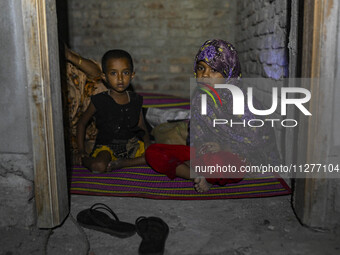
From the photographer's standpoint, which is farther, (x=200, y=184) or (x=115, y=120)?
(x=115, y=120)

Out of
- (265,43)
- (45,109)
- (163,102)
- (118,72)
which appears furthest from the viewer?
(163,102)

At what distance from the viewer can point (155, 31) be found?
516cm

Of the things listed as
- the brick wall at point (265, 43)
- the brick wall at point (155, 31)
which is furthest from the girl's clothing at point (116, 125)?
the brick wall at point (155, 31)

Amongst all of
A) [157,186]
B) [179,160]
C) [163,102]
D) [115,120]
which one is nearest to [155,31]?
[163,102]

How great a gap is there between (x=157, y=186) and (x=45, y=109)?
1183mm

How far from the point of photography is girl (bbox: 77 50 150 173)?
3.13m

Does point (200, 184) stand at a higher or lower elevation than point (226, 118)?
lower

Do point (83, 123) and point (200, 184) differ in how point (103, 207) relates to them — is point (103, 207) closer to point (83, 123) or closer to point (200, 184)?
point (200, 184)

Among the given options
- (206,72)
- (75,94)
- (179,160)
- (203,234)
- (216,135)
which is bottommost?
(203,234)

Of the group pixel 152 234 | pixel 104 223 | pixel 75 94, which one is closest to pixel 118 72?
→ pixel 75 94

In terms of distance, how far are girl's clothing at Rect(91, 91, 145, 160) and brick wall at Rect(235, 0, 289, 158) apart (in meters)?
1.30

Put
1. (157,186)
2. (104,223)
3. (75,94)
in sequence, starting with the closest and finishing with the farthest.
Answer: (104,223)
(157,186)
(75,94)

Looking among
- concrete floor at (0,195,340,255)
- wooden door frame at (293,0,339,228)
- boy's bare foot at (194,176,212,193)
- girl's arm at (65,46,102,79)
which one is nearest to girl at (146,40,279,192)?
boy's bare foot at (194,176,212,193)

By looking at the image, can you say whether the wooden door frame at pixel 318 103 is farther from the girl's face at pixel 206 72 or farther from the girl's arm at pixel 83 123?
the girl's arm at pixel 83 123
